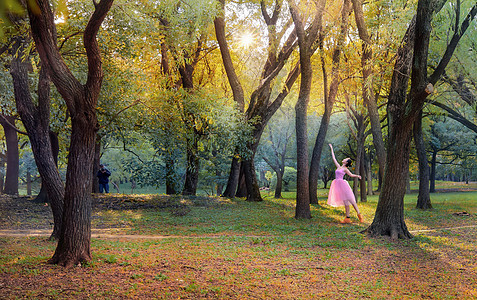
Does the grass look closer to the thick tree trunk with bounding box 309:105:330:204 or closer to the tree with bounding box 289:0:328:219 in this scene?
the tree with bounding box 289:0:328:219

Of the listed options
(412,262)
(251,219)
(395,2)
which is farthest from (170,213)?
(395,2)

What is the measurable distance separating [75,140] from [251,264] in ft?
11.9

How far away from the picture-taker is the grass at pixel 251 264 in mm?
5688

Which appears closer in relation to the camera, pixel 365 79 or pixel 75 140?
pixel 75 140

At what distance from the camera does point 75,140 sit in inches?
261

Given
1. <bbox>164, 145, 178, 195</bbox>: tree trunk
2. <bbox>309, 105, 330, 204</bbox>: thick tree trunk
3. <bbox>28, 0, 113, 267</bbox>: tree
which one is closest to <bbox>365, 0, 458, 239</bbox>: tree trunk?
<bbox>28, 0, 113, 267</bbox>: tree

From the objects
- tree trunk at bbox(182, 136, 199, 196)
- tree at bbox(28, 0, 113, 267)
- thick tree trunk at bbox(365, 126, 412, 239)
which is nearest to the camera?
tree at bbox(28, 0, 113, 267)

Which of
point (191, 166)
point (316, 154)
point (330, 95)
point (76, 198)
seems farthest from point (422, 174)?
point (76, 198)

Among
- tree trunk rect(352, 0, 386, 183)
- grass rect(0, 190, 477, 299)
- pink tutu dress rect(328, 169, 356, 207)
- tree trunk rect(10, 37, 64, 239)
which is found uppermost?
tree trunk rect(352, 0, 386, 183)

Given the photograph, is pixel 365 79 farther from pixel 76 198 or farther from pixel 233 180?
pixel 76 198

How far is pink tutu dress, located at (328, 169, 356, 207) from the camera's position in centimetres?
1364

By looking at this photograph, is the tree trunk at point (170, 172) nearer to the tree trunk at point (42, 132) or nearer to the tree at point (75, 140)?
the tree trunk at point (42, 132)

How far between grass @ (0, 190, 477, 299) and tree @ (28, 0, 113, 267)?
0.40m

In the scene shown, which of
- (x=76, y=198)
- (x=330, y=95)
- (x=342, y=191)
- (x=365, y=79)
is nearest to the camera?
(x=76, y=198)
